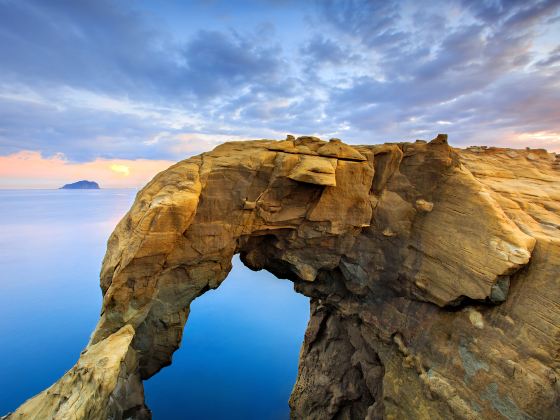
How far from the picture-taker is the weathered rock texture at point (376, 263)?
9.63m

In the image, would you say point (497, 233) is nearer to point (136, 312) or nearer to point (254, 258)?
point (254, 258)

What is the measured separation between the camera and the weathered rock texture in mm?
9633

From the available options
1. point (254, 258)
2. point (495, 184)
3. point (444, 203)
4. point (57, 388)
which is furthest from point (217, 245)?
point (495, 184)

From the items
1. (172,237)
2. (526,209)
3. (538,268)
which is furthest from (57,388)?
(526,209)

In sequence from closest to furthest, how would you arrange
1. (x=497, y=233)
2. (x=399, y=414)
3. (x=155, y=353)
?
(x=497, y=233) < (x=399, y=414) < (x=155, y=353)

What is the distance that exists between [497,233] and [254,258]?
36.2 ft

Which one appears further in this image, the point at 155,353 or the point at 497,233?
the point at 155,353

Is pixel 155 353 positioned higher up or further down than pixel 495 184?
further down

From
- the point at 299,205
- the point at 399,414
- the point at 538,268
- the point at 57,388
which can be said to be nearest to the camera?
the point at 57,388

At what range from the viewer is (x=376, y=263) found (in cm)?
1412

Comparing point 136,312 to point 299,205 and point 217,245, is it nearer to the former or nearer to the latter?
point 217,245

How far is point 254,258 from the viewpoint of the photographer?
15.8 m

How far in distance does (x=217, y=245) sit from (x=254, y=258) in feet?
11.6

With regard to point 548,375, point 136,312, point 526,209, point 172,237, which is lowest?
point 548,375
